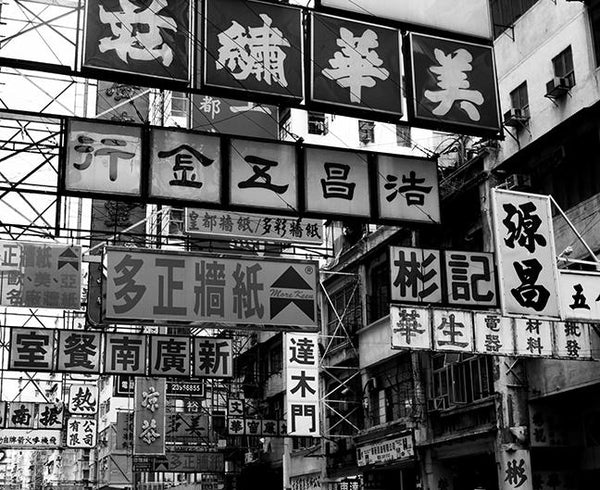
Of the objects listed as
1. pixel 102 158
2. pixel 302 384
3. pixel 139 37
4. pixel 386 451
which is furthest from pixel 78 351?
pixel 139 37

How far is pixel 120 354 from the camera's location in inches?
843

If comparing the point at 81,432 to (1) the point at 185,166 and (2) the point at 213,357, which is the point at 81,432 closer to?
(2) the point at 213,357

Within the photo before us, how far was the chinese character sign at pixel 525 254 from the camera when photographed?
12.4 meters

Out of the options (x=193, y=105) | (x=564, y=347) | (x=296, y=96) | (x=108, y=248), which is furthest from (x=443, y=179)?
(x=296, y=96)

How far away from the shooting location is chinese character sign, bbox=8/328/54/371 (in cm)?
2117

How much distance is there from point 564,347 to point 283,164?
681 centimetres

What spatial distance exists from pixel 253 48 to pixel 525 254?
507cm

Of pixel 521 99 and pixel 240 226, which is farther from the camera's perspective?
pixel 240 226

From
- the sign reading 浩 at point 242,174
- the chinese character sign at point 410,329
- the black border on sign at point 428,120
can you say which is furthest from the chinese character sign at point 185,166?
the chinese character sign at point 410,329

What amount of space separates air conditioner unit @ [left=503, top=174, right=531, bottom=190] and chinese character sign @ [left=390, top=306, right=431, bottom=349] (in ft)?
22.4

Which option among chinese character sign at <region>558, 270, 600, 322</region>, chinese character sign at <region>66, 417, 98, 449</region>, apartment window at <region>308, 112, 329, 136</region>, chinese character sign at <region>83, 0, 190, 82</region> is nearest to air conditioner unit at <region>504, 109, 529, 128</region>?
chinese character sign at <region>558, 270, 600, 322</region>

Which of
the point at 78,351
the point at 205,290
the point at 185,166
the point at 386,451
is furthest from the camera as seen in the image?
the point at 386,451

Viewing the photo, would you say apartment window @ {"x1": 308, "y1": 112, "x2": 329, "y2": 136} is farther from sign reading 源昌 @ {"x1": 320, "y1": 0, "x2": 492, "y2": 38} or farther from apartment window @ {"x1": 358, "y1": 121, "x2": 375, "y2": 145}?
sign reading 源昌 @ {"x1": 320, "y1": 0, "x2": 492, "y2": 38}

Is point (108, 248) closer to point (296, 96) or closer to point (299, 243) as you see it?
point (296, 96)
